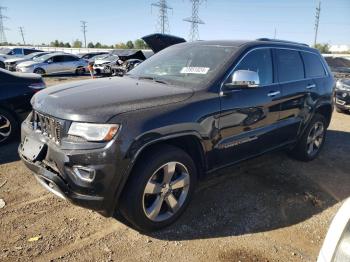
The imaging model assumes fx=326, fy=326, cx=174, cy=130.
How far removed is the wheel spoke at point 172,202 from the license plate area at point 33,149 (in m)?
1.23

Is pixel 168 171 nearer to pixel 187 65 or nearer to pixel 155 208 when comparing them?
pixel 155 208

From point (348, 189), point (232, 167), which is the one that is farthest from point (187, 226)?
point (348, 189)

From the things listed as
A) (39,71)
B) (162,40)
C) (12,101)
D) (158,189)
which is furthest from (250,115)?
(39,71)

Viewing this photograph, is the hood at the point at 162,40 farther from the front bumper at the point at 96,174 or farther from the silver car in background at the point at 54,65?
the silver car in background at the point at 54,65

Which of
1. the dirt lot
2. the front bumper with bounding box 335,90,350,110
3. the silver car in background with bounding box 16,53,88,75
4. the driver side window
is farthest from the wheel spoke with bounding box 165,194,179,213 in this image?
the silver car in background with bounding box 16,53,88,75

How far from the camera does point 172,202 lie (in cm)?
323

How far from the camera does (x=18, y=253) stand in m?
2.83

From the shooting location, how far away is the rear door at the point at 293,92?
14.1ft

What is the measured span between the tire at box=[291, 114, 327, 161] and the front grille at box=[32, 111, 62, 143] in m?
3.58

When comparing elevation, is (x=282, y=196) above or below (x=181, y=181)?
below

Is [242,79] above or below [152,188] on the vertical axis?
above

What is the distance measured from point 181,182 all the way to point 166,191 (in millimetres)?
183

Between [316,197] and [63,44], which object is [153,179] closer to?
[316,197]

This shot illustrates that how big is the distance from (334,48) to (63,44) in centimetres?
7240
